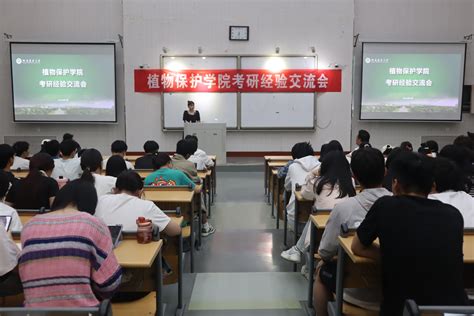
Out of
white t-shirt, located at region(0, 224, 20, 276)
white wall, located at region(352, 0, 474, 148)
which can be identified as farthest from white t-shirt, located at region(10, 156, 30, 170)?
white wall, located at region(352, 0, 474, 148)

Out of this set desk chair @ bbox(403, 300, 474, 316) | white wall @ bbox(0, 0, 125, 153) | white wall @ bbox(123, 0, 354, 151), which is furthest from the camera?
white wall @ bbox(0, 0, 125, 153)

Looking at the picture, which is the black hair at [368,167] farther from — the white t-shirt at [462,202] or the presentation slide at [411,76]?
the presentation slide at [411,76]

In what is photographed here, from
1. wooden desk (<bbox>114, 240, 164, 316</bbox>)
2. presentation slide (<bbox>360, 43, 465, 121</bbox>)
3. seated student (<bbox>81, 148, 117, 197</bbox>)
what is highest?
presentation slide (<bbox>360, 43, 465, 121</bbox>)

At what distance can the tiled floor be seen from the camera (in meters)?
3.07

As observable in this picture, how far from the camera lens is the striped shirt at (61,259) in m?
1.60

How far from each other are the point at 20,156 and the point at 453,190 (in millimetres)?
4602

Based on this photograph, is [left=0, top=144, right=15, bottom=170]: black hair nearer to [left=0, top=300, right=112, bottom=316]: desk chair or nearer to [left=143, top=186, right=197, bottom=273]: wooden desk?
[left=143, top=186, right=197, bottom=273]: wooden desk

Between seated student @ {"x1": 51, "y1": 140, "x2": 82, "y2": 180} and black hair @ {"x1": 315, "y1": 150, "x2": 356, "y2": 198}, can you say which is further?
seated student @ {"x1": 51, "y1": 140, "x2": 82, "y2": 180}

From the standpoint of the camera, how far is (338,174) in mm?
3074

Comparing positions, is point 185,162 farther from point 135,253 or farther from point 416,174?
Answer: point 416,174

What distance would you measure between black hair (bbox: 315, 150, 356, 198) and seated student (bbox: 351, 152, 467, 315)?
1.26 metres

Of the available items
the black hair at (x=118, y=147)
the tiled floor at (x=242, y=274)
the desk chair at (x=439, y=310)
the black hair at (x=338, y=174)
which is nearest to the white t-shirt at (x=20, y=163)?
the black hair at (x=118, y=147)

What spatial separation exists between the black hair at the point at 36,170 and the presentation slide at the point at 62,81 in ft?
19.7

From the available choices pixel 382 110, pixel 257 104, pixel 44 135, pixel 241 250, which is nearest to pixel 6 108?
pixel 44 135
